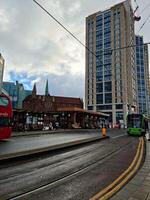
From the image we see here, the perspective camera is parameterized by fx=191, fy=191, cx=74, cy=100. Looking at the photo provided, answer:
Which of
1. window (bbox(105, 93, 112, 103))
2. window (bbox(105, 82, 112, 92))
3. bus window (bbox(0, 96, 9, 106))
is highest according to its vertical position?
window (bbox(105, 82, 112, 92))

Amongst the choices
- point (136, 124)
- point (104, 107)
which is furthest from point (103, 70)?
point (136, 124)

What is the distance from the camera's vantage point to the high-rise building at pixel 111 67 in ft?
313

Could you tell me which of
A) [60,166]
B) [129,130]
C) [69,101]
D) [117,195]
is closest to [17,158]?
[60,166]

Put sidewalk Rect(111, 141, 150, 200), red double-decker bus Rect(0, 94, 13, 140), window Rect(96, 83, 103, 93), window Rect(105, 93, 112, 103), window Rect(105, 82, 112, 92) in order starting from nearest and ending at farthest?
sidewalk Rect(111, 141, 150, 200), red double-decker bus Rect(0, 94, 13, 140), window Rect(105, 93, 112, 103), window Rect(105, 82, 112, 92), window Rect(96, 83, 103, 93)

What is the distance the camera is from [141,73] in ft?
294

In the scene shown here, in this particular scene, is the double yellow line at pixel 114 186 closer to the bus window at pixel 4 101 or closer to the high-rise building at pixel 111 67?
the bus window at pixel 4 101

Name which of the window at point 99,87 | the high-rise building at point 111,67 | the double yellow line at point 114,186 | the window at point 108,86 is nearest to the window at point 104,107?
the high-rise building at point 111,67

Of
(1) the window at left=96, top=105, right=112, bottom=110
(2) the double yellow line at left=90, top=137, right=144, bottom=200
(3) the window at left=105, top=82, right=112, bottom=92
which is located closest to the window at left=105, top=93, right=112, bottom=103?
(3) the window at left=105, top=82, right=112, bottom=92

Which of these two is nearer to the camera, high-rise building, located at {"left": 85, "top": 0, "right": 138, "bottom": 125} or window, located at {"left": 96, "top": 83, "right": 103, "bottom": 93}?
high-rise building, located at {"left": 85, "top": 0, "right": 138, "bottom": 125}

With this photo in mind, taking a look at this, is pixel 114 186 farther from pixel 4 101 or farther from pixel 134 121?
pixel 134 121

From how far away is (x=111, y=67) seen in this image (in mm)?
98438

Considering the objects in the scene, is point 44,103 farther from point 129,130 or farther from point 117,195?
point 117,195

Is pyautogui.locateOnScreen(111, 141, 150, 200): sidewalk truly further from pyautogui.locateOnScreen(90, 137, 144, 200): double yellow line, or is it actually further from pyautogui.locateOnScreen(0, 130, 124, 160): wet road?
pyautogui.locateOnScreen(0, 130, 124, 160): wet road

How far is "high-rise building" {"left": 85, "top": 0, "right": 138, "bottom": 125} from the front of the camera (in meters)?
95.2
